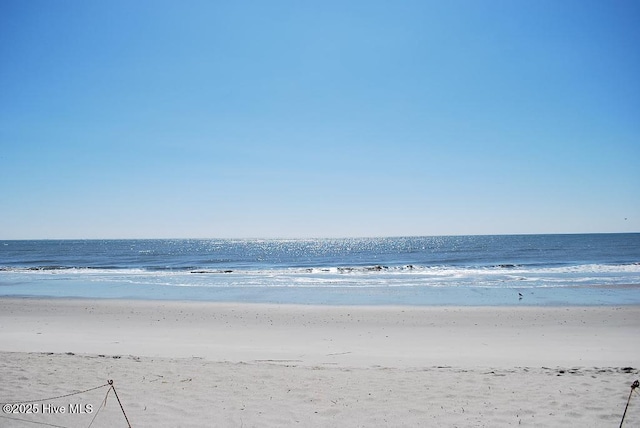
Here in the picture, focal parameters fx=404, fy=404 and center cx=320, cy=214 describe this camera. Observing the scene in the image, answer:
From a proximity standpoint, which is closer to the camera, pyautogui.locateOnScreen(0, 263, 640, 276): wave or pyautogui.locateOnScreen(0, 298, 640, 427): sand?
pyautogui.locateOnScreen(0, 298, 640, 427): sand

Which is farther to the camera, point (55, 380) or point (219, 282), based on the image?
point (219, 282)

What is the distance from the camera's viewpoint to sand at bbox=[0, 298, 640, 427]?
6148 millimetres

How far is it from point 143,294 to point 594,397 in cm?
2339

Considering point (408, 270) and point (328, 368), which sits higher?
point (328, 368)

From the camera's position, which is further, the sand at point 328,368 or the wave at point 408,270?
the wave at point 408,270

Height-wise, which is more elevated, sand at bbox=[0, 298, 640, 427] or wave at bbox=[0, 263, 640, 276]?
sand at bbox=[0, 298, 640, 427]

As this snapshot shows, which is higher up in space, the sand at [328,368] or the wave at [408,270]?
the sand at [328,368]

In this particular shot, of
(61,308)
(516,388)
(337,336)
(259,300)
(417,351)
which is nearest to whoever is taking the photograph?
(516,388)

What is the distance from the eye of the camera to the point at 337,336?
510 inches

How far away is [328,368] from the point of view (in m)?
8.92

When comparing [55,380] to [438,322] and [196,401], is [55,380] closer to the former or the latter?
[196,401]

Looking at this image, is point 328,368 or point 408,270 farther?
point 408,270

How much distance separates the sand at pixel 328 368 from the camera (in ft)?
20.2

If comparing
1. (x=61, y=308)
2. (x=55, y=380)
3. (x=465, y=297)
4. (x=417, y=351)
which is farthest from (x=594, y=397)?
(x=61, y=308)
